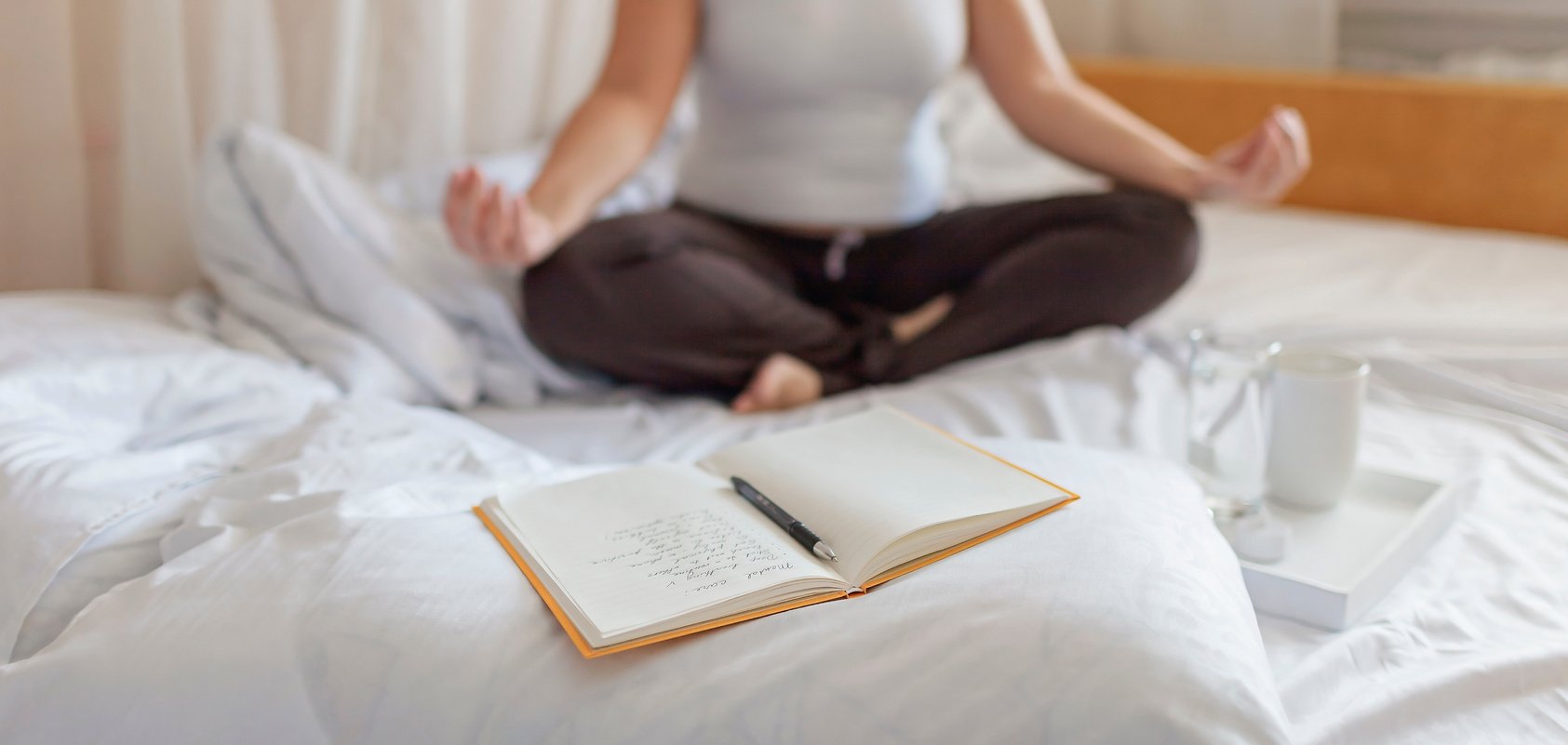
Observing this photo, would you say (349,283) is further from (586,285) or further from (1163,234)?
(1163,234)

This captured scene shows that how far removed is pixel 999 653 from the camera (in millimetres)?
534

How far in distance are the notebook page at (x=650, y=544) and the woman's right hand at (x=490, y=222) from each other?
355 millimetres

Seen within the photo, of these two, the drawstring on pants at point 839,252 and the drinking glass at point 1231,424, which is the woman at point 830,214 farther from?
the drinking glass at point 1231,424

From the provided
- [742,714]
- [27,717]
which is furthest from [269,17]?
[742,714]

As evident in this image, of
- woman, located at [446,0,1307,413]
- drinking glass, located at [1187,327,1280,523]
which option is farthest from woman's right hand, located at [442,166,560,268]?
drinking glass, located at [1187,327,1280,523]

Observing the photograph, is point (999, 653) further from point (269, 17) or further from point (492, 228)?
point (269, 17)

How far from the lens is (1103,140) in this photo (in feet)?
4.05

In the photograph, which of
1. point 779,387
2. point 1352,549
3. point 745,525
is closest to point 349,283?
point 779,387

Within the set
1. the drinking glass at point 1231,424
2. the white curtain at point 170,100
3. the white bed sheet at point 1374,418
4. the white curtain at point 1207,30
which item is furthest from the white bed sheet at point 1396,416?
the white curtain at point 170,100

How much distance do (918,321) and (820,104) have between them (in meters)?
0.24

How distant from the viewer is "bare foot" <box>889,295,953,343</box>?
→ 1.23m

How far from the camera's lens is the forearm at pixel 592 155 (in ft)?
3.61

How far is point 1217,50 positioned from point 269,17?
139cm

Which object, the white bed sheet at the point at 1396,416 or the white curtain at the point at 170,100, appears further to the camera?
the white curtain at the point at 170,100
